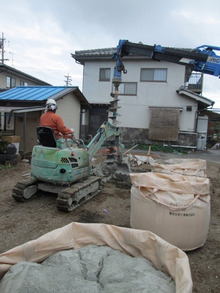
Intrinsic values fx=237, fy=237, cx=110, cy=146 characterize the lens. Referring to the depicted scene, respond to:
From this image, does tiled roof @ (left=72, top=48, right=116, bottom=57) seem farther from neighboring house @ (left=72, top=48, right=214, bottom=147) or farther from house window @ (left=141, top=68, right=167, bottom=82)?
house window @ (left=141, top=68, right=167, bottom=82)

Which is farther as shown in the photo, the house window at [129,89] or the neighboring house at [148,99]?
the house window at [129,89]

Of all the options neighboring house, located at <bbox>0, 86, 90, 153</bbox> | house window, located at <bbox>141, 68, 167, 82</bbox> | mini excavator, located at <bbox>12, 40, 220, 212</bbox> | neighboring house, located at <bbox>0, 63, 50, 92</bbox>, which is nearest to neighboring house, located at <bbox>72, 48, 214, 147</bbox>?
house window, located at <bbox>141, 68, 167, 82</bbox>

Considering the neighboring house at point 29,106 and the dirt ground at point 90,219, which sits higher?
the neighboring house at point 29,106

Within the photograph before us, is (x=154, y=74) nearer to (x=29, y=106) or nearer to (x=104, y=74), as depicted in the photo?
(x=104, y=74)

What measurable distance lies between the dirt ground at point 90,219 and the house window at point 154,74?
11096 mm

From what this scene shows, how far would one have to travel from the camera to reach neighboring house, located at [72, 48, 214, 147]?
15.1m

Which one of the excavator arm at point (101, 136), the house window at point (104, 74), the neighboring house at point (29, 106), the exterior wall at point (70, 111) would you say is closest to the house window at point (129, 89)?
the house window at point (104, 74)

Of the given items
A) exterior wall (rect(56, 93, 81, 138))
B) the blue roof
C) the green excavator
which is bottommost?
the green excavator

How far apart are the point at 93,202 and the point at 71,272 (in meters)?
3.06

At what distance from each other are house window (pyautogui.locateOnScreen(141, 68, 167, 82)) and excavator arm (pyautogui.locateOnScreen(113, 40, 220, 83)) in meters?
9.07

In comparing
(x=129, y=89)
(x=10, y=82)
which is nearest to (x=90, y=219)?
(x=129, y=89)

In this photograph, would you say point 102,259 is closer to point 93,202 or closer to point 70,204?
point 70,204

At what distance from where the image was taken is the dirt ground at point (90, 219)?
276 cm

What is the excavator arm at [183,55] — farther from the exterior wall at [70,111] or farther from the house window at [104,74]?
the house window at [104,74]
